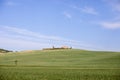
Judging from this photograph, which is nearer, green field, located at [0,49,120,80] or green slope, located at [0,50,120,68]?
green field, located at [0,49,120,80]

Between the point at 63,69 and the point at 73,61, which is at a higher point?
the point at 73,61

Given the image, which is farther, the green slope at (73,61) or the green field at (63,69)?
the green slope at (73,61)

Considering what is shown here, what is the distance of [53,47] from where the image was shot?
153m

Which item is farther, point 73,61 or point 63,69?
point 73,61
